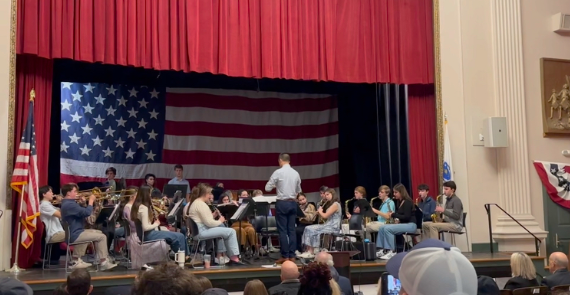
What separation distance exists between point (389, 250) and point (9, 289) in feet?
27.8

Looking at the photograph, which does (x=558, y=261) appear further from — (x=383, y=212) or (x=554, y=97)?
(x=554, y=97)

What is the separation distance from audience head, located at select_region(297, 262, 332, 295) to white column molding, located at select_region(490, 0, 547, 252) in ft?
28.1

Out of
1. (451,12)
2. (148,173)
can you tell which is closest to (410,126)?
(451,12)

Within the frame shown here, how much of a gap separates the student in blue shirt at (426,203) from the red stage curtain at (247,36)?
7.45 ft

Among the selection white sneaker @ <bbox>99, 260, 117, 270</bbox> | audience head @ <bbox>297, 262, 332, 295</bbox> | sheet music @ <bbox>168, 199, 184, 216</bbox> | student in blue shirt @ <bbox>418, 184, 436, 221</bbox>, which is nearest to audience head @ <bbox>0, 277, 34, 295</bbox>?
audience head @ <bbox>297, 262, 332, 295</bbox>

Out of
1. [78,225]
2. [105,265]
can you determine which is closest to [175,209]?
[105,265]

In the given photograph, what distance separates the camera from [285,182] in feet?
34.2

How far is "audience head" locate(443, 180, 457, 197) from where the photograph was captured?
11602 millimetres

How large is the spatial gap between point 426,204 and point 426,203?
0.7 inches

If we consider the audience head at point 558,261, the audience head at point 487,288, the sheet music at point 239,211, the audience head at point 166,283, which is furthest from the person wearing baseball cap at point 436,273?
the sheet music at point 239,211

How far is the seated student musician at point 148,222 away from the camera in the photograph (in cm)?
954

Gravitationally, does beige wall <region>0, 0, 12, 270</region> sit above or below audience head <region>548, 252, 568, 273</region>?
above

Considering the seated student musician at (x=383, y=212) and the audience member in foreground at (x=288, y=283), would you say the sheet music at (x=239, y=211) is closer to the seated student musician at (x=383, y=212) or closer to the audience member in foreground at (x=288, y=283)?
the seated student musician at (x=383, y=212)

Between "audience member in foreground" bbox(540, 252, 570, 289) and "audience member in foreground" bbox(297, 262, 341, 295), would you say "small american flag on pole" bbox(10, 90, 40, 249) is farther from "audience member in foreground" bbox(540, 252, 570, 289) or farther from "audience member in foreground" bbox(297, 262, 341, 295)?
"audience member in foreground" bbox(540, 252, 570, 289)
